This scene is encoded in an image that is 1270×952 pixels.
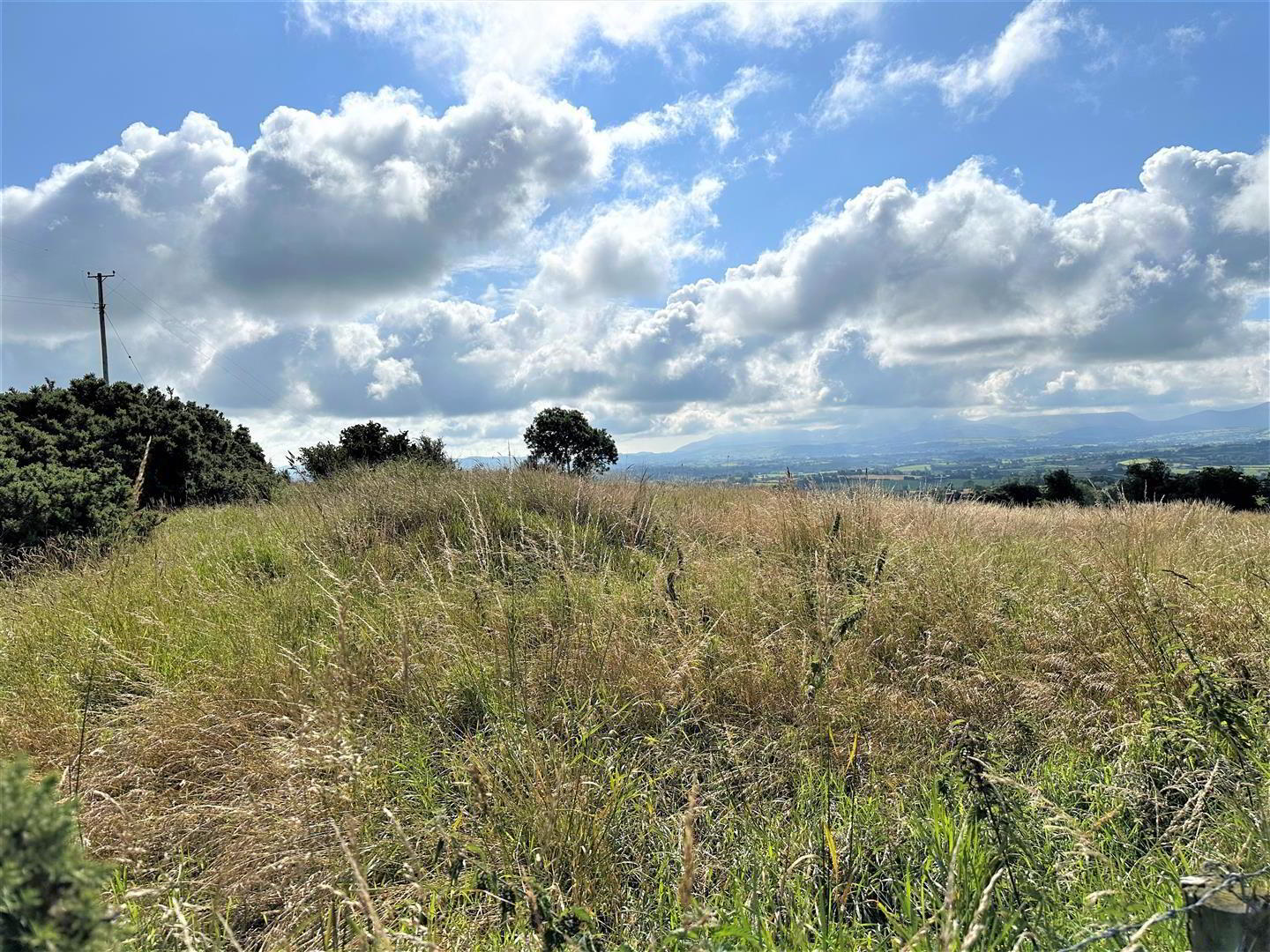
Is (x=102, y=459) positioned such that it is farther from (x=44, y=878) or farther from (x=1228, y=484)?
(x=1228, y=484)

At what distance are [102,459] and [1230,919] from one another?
14044mm

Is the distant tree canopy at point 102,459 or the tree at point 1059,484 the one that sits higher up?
the distant tree canopy at point 102,459

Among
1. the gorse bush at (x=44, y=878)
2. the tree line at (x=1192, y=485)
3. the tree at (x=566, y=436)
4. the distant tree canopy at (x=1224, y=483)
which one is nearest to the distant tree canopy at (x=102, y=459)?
the gorse bush at (x=44, y=878)

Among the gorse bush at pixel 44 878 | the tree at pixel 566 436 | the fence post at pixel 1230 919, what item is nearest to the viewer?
the gorse bush at pixel 44 878

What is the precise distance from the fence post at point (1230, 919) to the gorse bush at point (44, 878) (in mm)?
1666

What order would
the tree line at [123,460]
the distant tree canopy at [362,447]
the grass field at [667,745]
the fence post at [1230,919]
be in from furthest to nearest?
1. the distant tree canopy at [362,447]
2. the tree line at [123,460]
3. the grass field at [667,745]
4. the fence post at [1230,919]

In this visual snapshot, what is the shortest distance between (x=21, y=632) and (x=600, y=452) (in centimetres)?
2865

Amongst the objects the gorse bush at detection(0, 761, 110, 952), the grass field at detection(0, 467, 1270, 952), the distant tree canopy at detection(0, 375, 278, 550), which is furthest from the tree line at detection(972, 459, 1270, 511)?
the gorse bush at detection(0, 761, 110, 952)

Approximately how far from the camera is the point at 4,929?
870 millimetres

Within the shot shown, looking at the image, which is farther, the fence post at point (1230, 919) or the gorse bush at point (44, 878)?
the fence post at point (1230, 919)

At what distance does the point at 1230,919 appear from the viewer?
1119mm

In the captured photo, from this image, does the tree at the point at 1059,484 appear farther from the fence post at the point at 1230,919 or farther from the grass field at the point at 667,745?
the fence post at the point at 1230,919

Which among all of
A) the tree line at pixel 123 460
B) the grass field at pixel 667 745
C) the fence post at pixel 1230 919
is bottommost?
the grass field at pixel 667 745

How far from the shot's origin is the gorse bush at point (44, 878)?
2.64 ft
